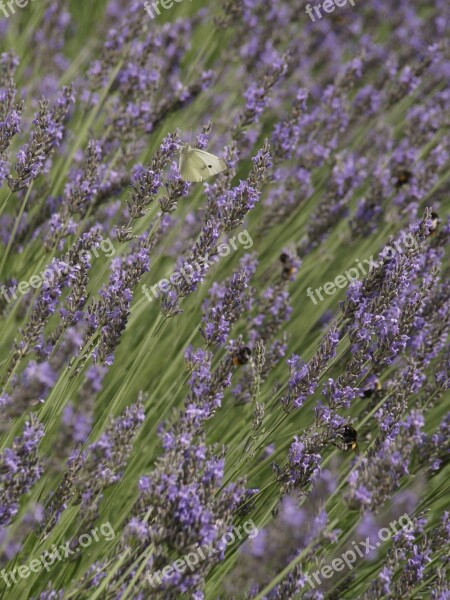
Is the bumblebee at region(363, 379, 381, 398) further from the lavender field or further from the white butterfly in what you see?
the white butterfly

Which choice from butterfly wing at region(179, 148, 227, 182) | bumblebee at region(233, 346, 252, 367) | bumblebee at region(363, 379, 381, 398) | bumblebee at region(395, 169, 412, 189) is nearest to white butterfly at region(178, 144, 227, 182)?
butterfly wing at region(179, 148, 227, 182)

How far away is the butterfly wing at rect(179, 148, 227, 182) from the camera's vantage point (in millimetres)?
2773

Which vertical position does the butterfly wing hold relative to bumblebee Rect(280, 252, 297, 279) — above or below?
above

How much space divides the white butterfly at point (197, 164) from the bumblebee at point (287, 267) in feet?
2.16

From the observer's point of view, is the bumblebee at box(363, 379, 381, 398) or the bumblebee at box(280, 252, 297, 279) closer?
the bumblebee at box(363, 379, 381, 398)

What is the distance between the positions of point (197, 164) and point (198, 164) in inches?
0.5

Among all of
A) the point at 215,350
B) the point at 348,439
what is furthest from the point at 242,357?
the point at 215,350

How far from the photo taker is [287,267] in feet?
11.5

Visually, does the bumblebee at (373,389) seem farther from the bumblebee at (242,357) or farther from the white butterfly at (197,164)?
the white butterfly at (197,164)

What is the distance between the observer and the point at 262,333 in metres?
3.43

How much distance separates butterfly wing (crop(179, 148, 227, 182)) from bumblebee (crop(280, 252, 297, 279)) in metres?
0.67

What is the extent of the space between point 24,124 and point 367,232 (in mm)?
1819

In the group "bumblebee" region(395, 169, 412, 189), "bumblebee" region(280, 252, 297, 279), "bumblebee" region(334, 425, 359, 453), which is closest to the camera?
"bumblebee" region(334, 425, 359, 453)

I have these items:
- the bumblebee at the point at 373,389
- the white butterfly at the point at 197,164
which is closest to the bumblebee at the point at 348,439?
the bumblebee at the point at 373,389
